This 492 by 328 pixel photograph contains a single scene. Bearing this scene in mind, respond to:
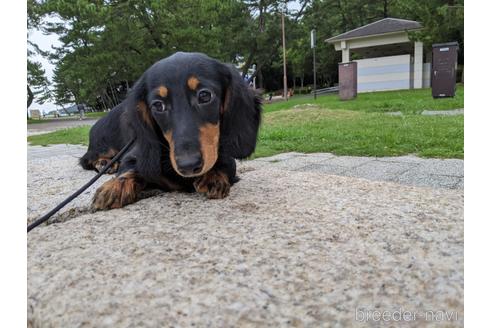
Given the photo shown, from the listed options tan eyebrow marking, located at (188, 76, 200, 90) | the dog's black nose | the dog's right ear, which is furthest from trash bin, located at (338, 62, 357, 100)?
the dog's black nose

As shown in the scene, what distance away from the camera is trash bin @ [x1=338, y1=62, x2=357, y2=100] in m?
15.4

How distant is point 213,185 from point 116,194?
0.49 metres

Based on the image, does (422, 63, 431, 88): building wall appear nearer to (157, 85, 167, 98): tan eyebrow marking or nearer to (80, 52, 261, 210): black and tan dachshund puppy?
(80, 52, 261, 210): black and tan dachshund puppy

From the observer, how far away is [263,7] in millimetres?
25578

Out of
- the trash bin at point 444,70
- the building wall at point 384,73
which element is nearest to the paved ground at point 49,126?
the trash bin at point 444,70

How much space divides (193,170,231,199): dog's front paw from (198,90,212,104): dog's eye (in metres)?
0.42

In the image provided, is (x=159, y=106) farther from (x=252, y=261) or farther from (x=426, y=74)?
(x=426, y=74)

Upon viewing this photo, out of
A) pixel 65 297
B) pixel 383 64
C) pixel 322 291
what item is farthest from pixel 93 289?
pixel 383 64

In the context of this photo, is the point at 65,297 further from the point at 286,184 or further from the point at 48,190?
the point at 48,190

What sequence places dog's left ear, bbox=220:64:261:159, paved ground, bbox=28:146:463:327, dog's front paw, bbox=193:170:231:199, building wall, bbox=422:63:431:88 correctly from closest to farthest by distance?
paved ground, bbox=28:146:463:327
dog's front paw, bbox=193:170:231:199
dog's left ear, bbox=220:64:261:159
building wall, bbox=422:63:431:88

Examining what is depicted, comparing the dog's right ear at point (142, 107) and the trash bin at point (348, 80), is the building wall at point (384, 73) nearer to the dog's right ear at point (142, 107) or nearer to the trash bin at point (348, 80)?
the trash bin at point (348, 80)

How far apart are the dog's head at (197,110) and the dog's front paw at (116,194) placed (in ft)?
1.03

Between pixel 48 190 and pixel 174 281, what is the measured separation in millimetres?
1842

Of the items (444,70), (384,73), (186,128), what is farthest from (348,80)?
(186,128)
